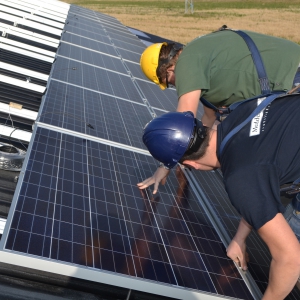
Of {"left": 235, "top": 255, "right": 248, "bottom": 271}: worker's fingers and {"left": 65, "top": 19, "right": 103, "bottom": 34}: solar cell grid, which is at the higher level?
{"left": 235, "top": 255, "right": 248, "bottom": 271}: worker's fingers

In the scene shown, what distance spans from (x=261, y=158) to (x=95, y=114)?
354 cm

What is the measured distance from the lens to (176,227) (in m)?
4.07

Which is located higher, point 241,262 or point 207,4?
point 241,262

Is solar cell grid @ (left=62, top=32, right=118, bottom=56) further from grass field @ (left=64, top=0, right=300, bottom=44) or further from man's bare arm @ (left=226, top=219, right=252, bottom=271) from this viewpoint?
grass field @ (left=64, top=0, right=300, bottom=44)

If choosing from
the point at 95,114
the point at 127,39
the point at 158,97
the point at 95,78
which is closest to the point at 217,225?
the point at 95,114

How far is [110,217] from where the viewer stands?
390cm

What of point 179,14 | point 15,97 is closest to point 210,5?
point 179,14

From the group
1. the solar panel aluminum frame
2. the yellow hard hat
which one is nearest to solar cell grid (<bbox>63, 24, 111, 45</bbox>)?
the yellow hard hat

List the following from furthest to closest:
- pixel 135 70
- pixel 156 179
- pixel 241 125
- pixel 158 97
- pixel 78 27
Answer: pixel 78 27 → pixel 135 70 → pixel 158 97 → pixel 156 179 → pixel 241 125

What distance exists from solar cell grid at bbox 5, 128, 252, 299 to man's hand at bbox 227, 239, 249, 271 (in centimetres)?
5

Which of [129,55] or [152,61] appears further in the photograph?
[129,55]

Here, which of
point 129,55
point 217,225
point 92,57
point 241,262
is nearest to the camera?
point 241,262

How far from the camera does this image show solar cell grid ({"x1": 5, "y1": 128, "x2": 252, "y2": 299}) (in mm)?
3322

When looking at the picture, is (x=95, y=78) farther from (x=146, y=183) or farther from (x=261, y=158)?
(x=261, y=158)
